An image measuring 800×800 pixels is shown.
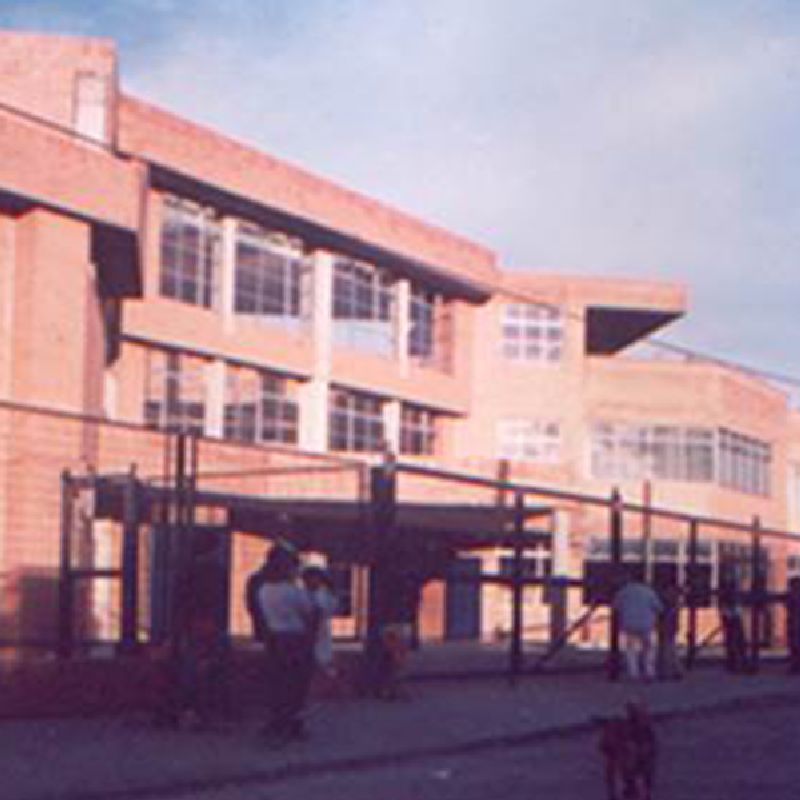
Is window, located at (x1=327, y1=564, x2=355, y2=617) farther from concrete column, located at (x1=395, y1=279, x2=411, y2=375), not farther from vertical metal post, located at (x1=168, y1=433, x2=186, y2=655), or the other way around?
concrete column, located at (x1=395, y1=279, x2=411, y2=375)

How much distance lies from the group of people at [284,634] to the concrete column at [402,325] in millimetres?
34464

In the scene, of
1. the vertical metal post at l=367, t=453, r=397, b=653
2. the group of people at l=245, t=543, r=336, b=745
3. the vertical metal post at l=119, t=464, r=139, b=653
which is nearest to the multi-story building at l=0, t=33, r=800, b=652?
the vertical metal post at l=119, t=464, r=139, b=653

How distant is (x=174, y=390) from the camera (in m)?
42.0

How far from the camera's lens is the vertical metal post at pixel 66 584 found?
1595cm

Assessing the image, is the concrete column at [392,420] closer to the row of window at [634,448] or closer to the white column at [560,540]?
the row of window at [634,448]

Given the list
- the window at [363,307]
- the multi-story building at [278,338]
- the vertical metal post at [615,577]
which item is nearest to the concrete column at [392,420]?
the multi-story building at [278,338]

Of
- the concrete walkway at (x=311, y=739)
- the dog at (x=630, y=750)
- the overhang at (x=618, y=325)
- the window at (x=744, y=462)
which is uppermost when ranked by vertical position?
the overhang at (x=618, y=325)

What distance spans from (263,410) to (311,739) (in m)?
29.9

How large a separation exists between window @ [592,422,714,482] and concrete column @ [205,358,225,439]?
14.5 m

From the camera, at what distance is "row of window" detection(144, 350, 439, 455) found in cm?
4175

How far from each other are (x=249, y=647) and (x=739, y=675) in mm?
9647

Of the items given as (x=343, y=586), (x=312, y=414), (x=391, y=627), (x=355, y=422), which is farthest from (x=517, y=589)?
(x=355, y=422)

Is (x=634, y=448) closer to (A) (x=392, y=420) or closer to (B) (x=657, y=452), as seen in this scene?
(B) (x=657, y=452)

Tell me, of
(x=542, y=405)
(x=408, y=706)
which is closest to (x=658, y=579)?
(x=408, y=706)
